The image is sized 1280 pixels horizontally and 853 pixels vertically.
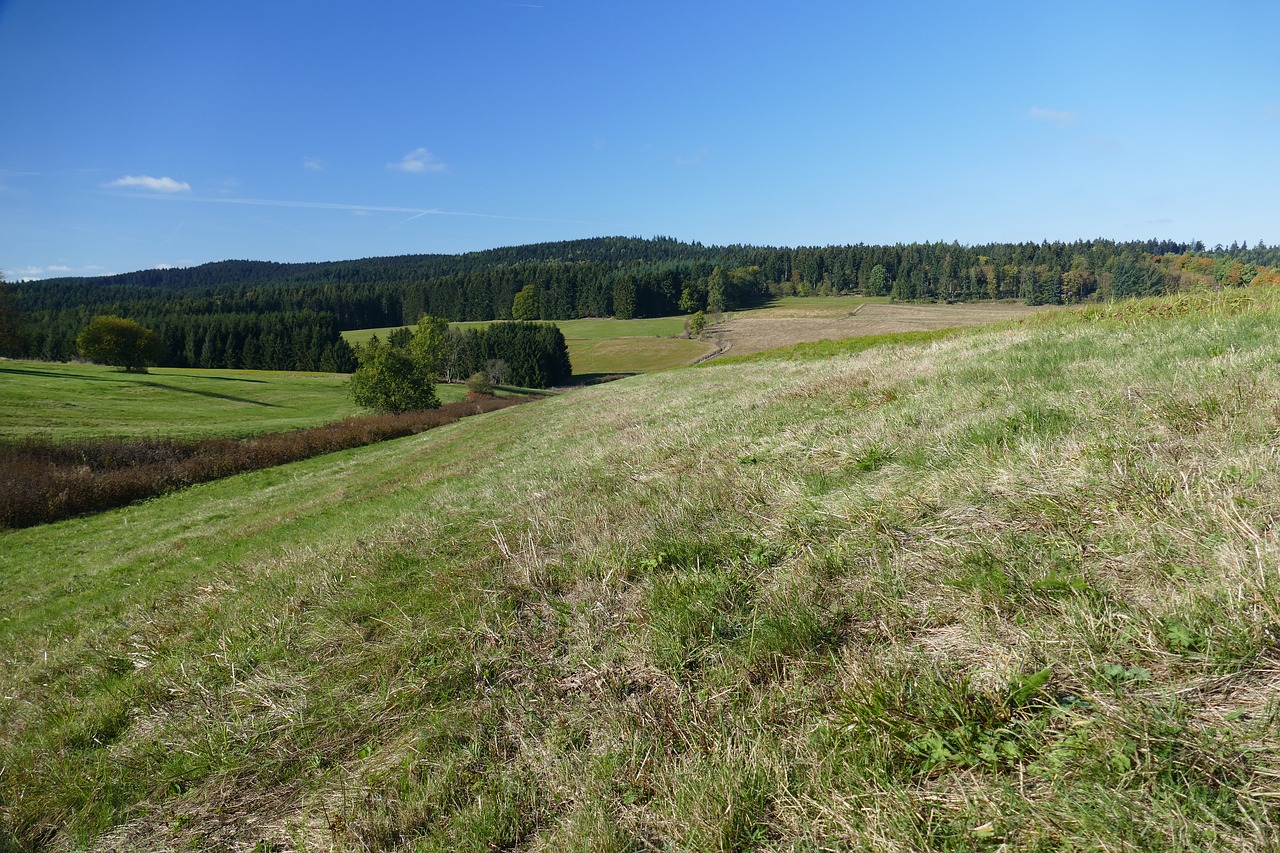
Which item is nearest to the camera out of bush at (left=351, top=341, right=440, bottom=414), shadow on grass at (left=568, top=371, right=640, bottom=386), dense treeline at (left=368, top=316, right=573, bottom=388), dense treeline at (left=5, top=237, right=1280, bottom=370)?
bush at (left=351, top=341, right=440, bottom=414)

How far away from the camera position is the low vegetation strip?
864 inches

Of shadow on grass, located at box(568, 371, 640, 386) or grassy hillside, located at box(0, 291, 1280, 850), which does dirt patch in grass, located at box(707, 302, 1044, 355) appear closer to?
shadow on grass, located at box(568, 371, 640, 386)

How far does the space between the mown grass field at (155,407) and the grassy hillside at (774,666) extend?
3444 centimetres

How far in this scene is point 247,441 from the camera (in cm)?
3331

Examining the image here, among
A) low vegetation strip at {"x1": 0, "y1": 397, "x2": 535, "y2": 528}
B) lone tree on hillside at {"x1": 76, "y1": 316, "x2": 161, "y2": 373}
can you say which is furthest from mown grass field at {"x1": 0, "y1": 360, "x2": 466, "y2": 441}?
lone tree on hillside at {"x1": 76, "y1": 316, "x2": 161, "y2": 373}

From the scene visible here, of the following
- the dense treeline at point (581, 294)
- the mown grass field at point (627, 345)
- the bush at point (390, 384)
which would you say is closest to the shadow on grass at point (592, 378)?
the mown grass field at point (627, 345)

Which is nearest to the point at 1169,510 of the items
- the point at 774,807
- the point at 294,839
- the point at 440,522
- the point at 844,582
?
the point at 844,582

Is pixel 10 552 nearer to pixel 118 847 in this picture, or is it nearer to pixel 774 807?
pixel 118 847

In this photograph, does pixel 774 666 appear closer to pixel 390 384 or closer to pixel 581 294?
pixel 390 384

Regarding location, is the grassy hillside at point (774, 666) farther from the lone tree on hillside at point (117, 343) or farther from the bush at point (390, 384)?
the lone tree on hillside at point (117, 343)

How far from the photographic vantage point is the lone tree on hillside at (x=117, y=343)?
7712cm

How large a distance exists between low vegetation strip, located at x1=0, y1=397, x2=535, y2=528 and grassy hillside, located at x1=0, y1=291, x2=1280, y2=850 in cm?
2118

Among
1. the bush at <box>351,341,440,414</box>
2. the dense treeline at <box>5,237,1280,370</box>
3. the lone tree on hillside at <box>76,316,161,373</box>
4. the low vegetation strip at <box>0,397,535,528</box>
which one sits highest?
the dense treeline at <box>5,237,1280,370</box>

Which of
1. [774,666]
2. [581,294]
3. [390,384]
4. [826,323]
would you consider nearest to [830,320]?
[826,323]
